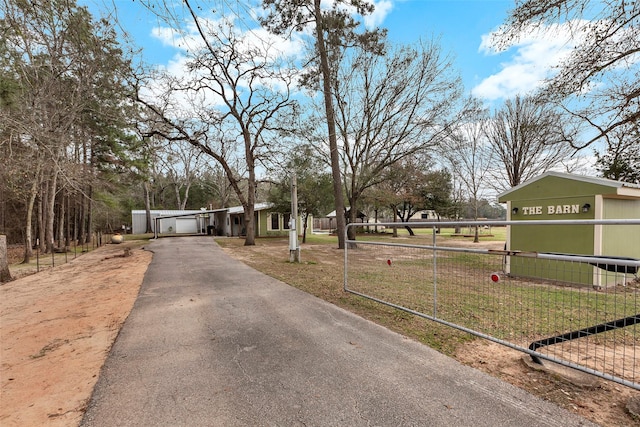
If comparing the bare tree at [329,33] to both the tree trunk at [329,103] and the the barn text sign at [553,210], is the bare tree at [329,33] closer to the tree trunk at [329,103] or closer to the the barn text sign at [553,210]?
the tree trunk at [329,103]

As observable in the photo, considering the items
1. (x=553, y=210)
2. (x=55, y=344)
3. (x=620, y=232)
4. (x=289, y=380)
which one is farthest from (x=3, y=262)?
(x=620, y=232)

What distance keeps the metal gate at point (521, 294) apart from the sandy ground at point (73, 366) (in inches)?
8.2

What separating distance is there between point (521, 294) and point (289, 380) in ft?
12.1

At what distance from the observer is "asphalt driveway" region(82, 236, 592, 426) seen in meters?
2.06

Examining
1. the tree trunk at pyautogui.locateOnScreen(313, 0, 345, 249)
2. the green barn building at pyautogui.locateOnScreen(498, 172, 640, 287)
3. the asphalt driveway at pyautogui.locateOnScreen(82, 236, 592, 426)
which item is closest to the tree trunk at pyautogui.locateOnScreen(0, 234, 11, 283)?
the asphalt driveway at pyautogui.locateOnScreen(82, 236, 592, 426)

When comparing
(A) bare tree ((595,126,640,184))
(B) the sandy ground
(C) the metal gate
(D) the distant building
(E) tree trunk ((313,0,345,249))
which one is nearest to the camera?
(B) the sandy ground

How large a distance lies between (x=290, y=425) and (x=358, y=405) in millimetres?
528

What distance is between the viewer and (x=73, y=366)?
9.53 feet

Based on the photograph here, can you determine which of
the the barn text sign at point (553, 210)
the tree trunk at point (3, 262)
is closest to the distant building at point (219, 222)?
the tree trunk at point (3, 262)

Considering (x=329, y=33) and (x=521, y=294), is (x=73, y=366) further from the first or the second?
(x=329, y=33)

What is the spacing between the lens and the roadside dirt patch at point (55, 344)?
7.40 feet

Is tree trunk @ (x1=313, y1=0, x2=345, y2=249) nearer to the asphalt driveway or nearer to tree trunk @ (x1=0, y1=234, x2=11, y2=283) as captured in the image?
the asphalt driveway

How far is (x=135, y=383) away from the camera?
2539mm

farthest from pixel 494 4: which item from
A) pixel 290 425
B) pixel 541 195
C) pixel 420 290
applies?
pixel 290 425
